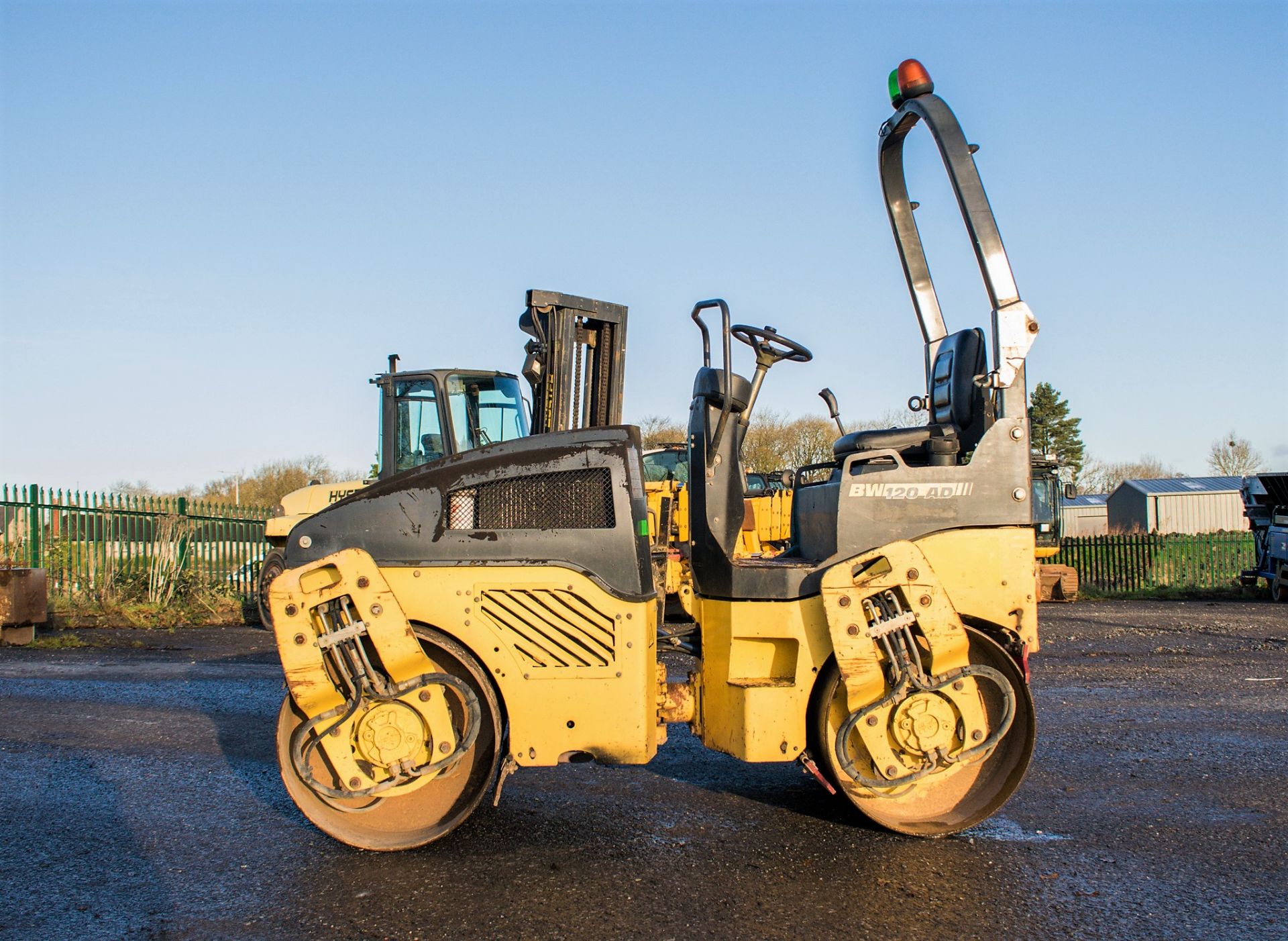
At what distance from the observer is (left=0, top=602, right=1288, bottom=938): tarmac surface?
365 cm

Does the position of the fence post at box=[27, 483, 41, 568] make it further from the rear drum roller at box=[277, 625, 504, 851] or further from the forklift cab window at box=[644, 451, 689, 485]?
the rear drum roller at box=[277, 625, 504, 851]

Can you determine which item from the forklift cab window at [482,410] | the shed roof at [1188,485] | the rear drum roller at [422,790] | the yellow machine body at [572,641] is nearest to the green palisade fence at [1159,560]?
the forklift cab window at [482,410]

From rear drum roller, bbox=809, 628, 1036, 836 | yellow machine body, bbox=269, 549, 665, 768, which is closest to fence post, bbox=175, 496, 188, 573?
yellow machine body, bbox=269, 549, 665, 768

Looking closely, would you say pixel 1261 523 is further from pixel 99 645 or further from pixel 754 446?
pixel 99 645

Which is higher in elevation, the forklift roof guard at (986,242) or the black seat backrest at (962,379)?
the forklift roof guard at (986,242)

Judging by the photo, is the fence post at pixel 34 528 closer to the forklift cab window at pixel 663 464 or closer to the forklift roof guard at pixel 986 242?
the forklift cab window at pixel 663 464

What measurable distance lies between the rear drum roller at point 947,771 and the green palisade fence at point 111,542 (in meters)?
13.6

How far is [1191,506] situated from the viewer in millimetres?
51250

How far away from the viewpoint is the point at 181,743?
656 cm

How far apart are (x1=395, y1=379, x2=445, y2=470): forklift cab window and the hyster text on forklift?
7.20 metres

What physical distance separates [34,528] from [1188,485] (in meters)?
50.6

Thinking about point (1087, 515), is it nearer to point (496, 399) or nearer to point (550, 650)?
point (496, 399)

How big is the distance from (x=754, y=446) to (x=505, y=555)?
2969 centimetres

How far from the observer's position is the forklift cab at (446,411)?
11500mm
